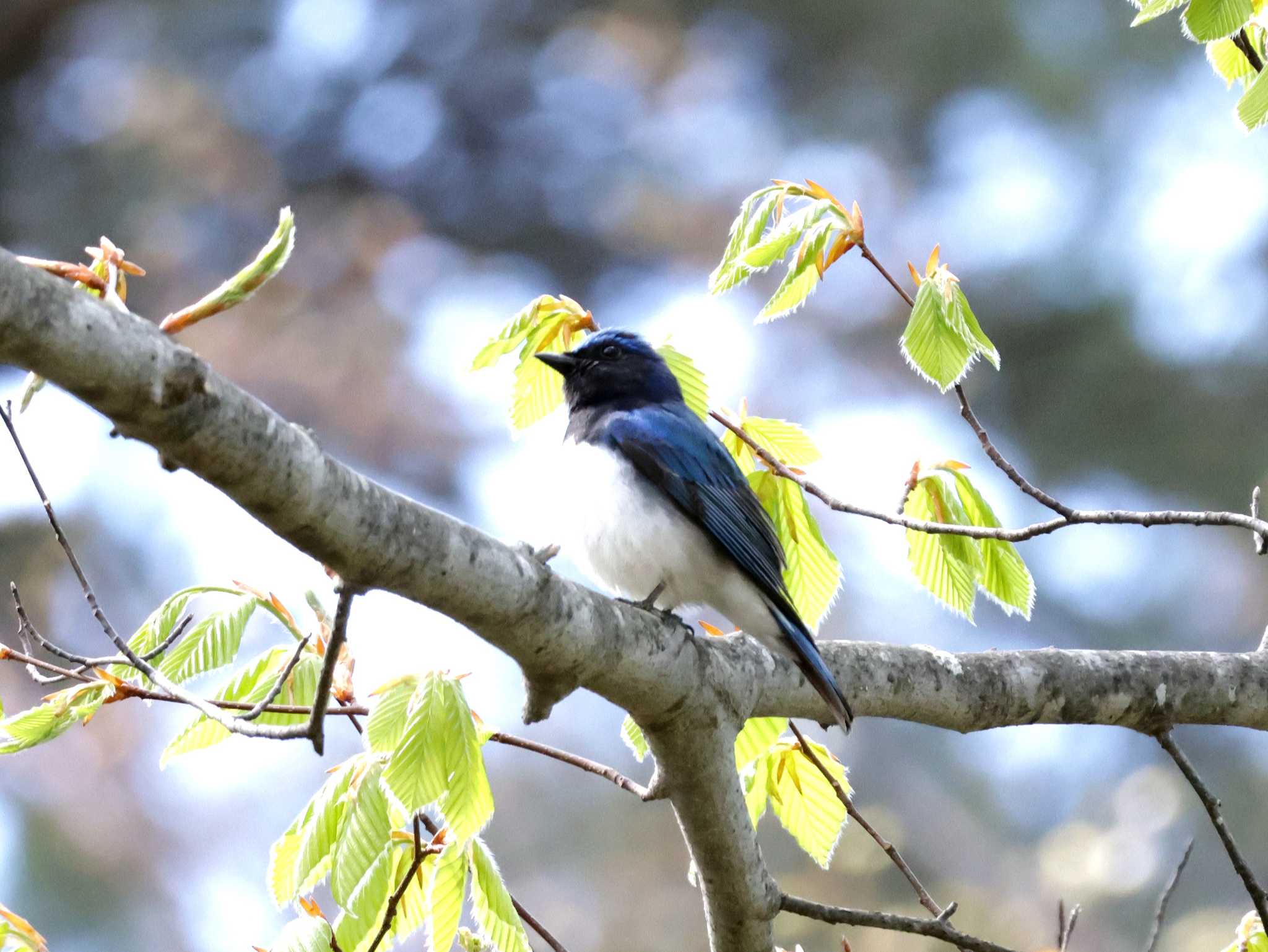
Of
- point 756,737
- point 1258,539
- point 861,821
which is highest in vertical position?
point 1258,539

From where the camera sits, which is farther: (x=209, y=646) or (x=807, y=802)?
(x=807, y=802)

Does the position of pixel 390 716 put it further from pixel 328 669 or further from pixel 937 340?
pixel 937 340

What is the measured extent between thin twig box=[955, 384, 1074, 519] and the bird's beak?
→ 821 mm

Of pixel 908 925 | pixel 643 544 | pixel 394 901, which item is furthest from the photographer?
pixel 643 544

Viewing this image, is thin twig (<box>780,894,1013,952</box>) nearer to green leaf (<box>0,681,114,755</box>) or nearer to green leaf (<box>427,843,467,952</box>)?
green leaf (<box>427,843,467,952</box>)

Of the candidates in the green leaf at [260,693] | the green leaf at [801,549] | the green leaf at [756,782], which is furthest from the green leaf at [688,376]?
the green leaf at [260,693]

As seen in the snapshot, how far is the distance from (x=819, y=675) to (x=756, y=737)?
0.19m

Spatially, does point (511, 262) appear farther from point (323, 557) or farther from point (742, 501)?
point (323, 557)

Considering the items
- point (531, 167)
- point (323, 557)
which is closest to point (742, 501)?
point (323, 557)

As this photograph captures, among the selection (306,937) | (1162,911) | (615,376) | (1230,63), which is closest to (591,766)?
(306,937)

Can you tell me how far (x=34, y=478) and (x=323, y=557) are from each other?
80 cm

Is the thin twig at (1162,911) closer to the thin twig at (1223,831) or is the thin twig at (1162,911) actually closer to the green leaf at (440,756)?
the thin twig at (1223,831)

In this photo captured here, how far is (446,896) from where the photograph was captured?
193cm

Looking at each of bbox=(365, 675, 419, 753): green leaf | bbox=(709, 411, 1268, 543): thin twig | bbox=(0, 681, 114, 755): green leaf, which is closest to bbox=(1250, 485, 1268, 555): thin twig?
Answer: bbox=(709, 411, 1268, 543): thin twig
